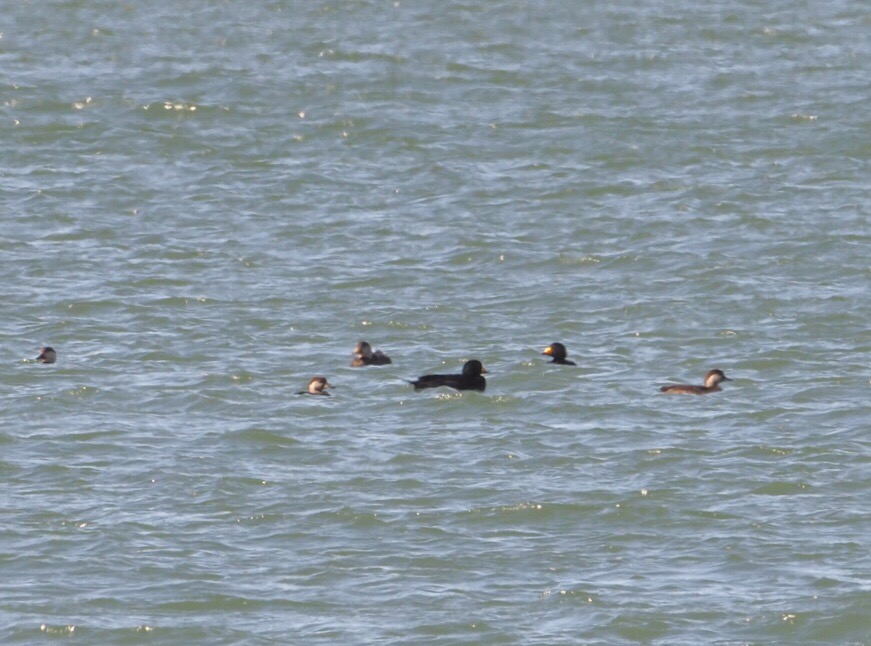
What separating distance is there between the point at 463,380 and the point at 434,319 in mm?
2599

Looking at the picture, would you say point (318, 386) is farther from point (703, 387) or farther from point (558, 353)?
point (703, 387)

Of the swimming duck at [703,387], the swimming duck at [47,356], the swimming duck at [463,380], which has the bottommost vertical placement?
the swimming duck at [703,387]

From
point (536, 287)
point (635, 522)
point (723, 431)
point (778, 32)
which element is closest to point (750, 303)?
point (536, 287)

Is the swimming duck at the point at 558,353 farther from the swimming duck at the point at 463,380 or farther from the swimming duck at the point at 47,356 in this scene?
the swimming duck at the point at 47,356

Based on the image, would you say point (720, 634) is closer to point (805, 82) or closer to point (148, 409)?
point (148, 409)

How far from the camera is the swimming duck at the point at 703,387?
1920 centimetres

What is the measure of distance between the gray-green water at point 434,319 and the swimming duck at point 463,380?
173mm

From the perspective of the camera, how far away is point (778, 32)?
3522cm

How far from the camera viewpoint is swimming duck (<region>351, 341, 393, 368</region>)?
20.3 metres

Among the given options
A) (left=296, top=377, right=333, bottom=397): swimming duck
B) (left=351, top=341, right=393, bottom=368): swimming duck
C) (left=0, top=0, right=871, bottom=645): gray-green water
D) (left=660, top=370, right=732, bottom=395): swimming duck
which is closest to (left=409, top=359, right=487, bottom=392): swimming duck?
(left=0, top=0, right=871, bottom=645): gray-green water

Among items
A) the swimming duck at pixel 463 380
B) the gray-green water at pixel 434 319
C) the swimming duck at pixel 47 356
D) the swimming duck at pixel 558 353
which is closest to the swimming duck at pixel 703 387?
the gray-green water at pixel 434 319

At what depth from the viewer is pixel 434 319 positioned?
22.0m

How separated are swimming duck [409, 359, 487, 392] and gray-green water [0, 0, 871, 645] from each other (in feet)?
0.57

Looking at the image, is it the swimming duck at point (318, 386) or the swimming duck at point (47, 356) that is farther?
the swimming duck at point (47, 356)
